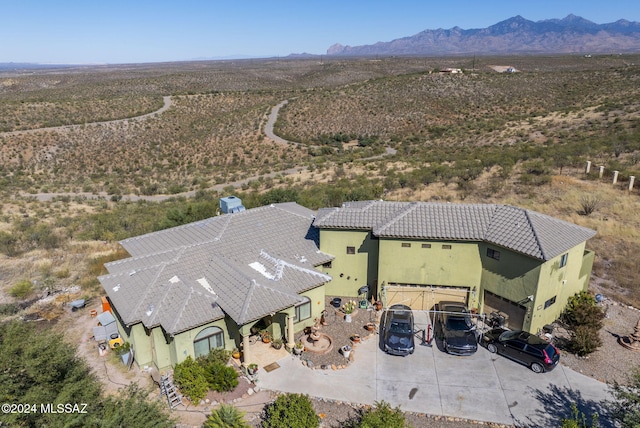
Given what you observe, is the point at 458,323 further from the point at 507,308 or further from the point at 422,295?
the point at 507,308

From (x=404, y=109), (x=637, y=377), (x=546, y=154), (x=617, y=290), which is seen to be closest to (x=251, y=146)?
(x=404, y=109)

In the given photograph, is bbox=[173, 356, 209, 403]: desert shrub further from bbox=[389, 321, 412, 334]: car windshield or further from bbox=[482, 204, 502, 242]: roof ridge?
bbox=[482, 204, 502, 242]: roof ridge

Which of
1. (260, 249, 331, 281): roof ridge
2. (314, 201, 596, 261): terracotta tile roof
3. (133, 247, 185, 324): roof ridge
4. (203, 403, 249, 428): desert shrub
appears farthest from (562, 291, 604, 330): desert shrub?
(133, 247, 185, 324): roof ridge

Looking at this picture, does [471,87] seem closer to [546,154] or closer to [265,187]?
[546,154]

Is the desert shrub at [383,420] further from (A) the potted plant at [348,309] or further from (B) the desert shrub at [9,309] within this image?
(B) the desert shrub at [9,309]

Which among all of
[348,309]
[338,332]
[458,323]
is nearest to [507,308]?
[458,323]

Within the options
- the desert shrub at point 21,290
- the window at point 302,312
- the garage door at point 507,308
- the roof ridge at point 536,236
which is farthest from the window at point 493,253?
the desert shrub at point 21,290
